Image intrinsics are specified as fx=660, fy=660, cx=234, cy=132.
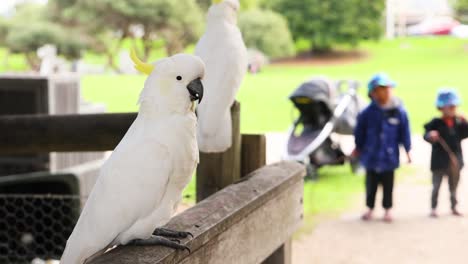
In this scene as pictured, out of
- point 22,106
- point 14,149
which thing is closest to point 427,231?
point 22,106

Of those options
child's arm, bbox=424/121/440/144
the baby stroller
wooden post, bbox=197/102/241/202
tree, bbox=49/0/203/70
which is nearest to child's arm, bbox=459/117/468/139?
child's arm, bbox=424/121/440/144

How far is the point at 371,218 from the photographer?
347 centimetres

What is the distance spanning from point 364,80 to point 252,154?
12.6 meters

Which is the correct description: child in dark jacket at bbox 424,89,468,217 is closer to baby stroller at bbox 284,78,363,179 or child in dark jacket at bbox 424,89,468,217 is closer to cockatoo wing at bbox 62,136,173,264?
baby stroller at bbox 284,78,363,179

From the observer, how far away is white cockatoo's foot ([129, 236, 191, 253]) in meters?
0.84

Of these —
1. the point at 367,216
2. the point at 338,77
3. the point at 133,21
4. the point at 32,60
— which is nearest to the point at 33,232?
the point at 367,216

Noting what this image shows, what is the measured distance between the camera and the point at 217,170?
133 cm

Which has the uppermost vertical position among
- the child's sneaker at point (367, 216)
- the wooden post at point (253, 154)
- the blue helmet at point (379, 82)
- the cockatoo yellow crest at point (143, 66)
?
the cockatoo yellow crest at point (143, 66)

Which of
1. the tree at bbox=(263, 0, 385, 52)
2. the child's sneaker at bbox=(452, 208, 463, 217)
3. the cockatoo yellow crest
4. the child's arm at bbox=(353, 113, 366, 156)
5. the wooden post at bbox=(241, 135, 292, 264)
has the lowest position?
the child's sneaker at bbox=(452, 208, 463, 217)

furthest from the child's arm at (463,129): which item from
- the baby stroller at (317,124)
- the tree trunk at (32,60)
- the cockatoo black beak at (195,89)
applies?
the tree trunk at (32,60)

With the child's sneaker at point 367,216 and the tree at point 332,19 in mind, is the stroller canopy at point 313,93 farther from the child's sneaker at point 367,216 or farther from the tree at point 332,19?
the tree at point 332,19

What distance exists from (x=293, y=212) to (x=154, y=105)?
1.91 feet

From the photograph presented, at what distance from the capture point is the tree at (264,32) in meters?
16.5

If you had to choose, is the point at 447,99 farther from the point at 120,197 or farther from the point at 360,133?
the point at 120,197
